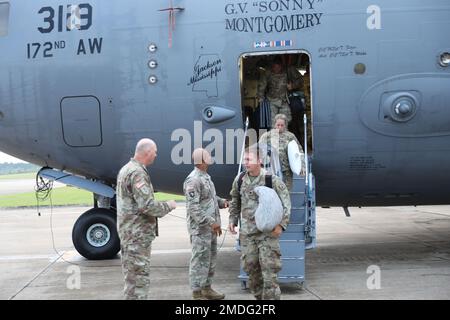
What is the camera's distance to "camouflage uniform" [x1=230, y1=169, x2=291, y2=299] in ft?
21.8

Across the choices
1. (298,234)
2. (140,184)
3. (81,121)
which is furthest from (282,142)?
(81,121)

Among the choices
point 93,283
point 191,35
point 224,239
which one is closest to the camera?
point 93,283

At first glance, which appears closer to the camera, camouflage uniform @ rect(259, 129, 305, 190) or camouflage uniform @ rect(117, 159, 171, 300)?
camouflage uniform @ rect(117, 159, 171, 300)

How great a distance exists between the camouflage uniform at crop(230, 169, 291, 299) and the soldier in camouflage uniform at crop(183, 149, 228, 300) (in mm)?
465

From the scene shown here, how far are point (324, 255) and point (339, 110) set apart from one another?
308 cm

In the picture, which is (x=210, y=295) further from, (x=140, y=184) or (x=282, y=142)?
(x=282, y=142)

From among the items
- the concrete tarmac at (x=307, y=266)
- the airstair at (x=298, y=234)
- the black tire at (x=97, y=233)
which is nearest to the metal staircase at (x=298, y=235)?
the airstair at (x=298, y=234)

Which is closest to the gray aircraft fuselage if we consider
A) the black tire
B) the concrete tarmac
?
the black tire

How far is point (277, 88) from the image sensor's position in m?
9.48

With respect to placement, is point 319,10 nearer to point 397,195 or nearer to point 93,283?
point 397,195

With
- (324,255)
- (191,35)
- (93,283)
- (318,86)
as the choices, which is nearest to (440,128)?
(318,86)

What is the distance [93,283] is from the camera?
341 inches

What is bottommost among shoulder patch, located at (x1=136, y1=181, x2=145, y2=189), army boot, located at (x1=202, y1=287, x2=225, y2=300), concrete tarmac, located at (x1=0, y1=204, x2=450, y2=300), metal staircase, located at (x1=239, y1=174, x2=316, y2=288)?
concrete tarmac, located at (x1=0, y1=204, x2=450, y2=300)

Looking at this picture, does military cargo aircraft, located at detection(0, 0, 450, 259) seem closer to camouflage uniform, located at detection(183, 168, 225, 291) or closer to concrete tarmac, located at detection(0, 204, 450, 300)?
concrete tarmac, located at detection(0, 204, 450, 300)
